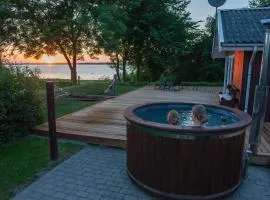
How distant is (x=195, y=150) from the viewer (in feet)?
10.3

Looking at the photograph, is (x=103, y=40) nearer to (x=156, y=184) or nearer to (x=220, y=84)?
(x=220, y=84)

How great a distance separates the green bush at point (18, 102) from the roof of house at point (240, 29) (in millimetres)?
4855

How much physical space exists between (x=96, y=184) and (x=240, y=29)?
580cm

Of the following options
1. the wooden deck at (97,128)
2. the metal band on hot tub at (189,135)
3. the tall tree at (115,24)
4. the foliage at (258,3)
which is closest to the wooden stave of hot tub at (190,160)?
Answer: the metal band on hot tub at (189,135)

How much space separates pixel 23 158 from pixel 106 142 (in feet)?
5.33

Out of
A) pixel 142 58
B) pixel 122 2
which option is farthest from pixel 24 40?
pixel 142 58

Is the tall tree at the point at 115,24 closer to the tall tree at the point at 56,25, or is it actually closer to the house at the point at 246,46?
the tall tree at the point at 56,25

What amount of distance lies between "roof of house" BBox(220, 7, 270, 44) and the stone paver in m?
3.44

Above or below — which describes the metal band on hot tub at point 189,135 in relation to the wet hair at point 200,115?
below

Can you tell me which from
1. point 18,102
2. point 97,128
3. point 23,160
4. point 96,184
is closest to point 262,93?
point 96,184

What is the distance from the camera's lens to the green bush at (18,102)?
503 centimetres

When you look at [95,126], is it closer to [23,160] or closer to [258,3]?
[23,160]

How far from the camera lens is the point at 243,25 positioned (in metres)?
7.16

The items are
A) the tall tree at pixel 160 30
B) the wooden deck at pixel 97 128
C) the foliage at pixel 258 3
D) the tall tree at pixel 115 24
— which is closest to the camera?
the wooden deck at pixel 97 128
